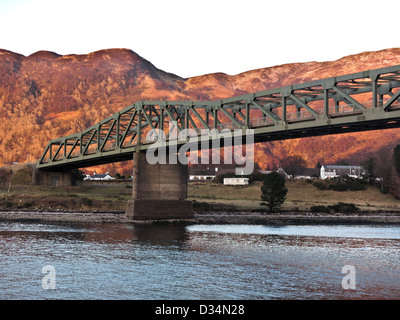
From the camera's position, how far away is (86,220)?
265 feet

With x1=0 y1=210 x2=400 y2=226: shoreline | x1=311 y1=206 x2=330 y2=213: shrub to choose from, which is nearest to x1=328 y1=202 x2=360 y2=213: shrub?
x1=311 y1=206 x2=330 y2=213: shrub

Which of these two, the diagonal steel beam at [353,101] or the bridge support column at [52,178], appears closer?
the diagonal steel beam at [353,101]

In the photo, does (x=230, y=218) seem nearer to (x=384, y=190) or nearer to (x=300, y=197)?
(x=300, y=197)

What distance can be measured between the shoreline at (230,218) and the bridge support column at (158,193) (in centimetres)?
158

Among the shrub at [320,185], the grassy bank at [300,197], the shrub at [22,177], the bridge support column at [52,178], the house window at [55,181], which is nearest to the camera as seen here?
the grassy bank at [300,197]

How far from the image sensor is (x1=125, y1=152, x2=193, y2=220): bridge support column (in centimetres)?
8075

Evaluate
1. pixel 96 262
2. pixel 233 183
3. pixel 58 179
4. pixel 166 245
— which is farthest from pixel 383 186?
pixel 96 262

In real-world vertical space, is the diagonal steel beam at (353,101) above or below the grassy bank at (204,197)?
above

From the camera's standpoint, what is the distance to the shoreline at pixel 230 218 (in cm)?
8056

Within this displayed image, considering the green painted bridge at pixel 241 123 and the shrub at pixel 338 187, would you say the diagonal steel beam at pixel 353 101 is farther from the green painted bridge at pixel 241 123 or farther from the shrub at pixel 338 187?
the shrub at pixel 338 187

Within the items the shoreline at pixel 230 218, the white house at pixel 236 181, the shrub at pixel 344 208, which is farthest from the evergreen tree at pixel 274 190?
the white house at pixel 236 181

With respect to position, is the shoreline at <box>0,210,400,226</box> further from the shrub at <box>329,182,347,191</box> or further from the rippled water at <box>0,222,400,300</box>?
the shrub at <box>329,182,347,191</box>
